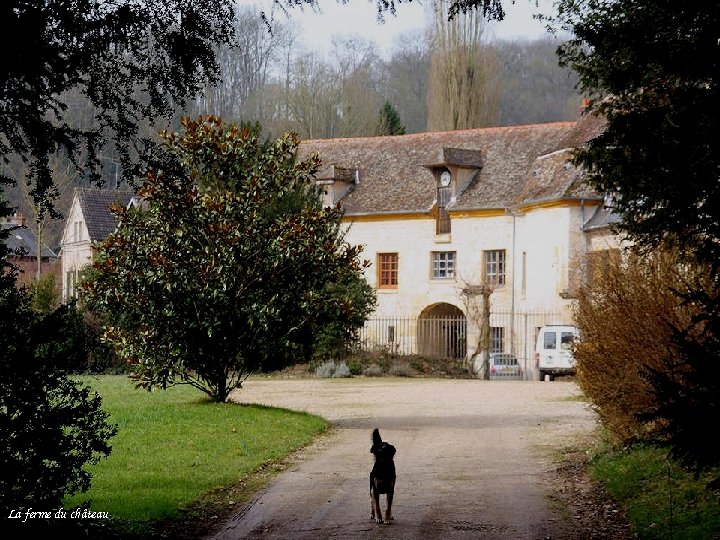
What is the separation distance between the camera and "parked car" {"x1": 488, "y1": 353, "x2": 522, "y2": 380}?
135 ft

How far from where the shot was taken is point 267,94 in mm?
52781

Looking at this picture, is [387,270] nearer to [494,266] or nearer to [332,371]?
[494,266]

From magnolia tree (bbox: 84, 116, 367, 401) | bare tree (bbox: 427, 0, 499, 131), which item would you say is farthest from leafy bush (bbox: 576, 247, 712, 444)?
bare tree (bbox: 427, 0, 499, 131)

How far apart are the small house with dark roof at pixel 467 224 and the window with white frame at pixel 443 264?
0.17 ft

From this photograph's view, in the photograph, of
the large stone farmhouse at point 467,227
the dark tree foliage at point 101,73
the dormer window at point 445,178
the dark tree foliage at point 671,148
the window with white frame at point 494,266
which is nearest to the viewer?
the dark tree foliage at point 101,73

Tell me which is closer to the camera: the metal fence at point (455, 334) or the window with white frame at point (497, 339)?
the metal fence at point (455, 334)

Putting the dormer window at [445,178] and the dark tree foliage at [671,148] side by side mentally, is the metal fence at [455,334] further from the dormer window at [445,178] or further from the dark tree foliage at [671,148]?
the dark tree foliage at [671,148]

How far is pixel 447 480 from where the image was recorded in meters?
13.1

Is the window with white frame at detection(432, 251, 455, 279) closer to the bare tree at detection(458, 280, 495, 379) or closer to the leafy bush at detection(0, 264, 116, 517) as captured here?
the bare tree at detection(458, 280, 495, 379)

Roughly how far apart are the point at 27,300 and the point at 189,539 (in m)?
3.04

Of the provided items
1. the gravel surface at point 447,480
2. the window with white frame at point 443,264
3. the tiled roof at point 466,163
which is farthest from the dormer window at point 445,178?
the gravel surface at point 447,480

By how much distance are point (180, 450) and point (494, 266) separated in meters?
33.7

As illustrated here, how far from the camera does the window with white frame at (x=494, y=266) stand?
47.0 meters

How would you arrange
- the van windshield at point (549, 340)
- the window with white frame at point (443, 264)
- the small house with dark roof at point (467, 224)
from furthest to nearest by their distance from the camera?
the window with white frame at point (443, 264), the small house with dark roof at point (467, 224), the van windshield at point (549, 340)
